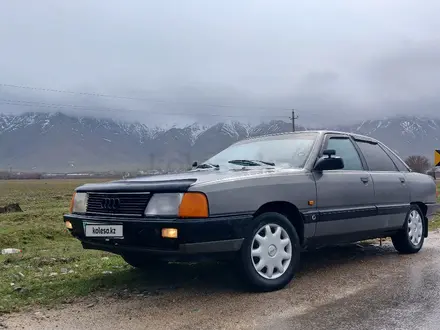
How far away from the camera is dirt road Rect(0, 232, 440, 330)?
3.59m

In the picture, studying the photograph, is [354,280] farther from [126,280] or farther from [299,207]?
[126,280]

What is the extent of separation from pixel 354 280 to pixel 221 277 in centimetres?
137

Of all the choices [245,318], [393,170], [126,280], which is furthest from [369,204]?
[126,280]

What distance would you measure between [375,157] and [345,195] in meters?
1.19

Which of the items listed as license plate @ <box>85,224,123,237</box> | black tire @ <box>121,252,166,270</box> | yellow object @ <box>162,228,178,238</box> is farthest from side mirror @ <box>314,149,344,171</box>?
license plate @ <box>85,224,123,237</box>

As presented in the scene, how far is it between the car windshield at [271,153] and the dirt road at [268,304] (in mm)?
1220

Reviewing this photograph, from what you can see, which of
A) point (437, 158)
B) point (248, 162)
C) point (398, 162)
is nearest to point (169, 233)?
point (248, 162)

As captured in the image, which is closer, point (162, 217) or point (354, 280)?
point (162, 217)

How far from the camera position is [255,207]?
170 inches

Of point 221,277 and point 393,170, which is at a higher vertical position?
point 393,170

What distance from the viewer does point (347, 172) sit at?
5434 mm

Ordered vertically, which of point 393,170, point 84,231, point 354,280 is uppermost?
point 393,170

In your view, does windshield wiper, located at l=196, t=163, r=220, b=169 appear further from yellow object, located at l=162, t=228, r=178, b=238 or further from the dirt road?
yellow object, located at l=162, t=228, r=178, b=238

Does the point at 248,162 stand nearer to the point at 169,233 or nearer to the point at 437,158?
the point at 169,233
